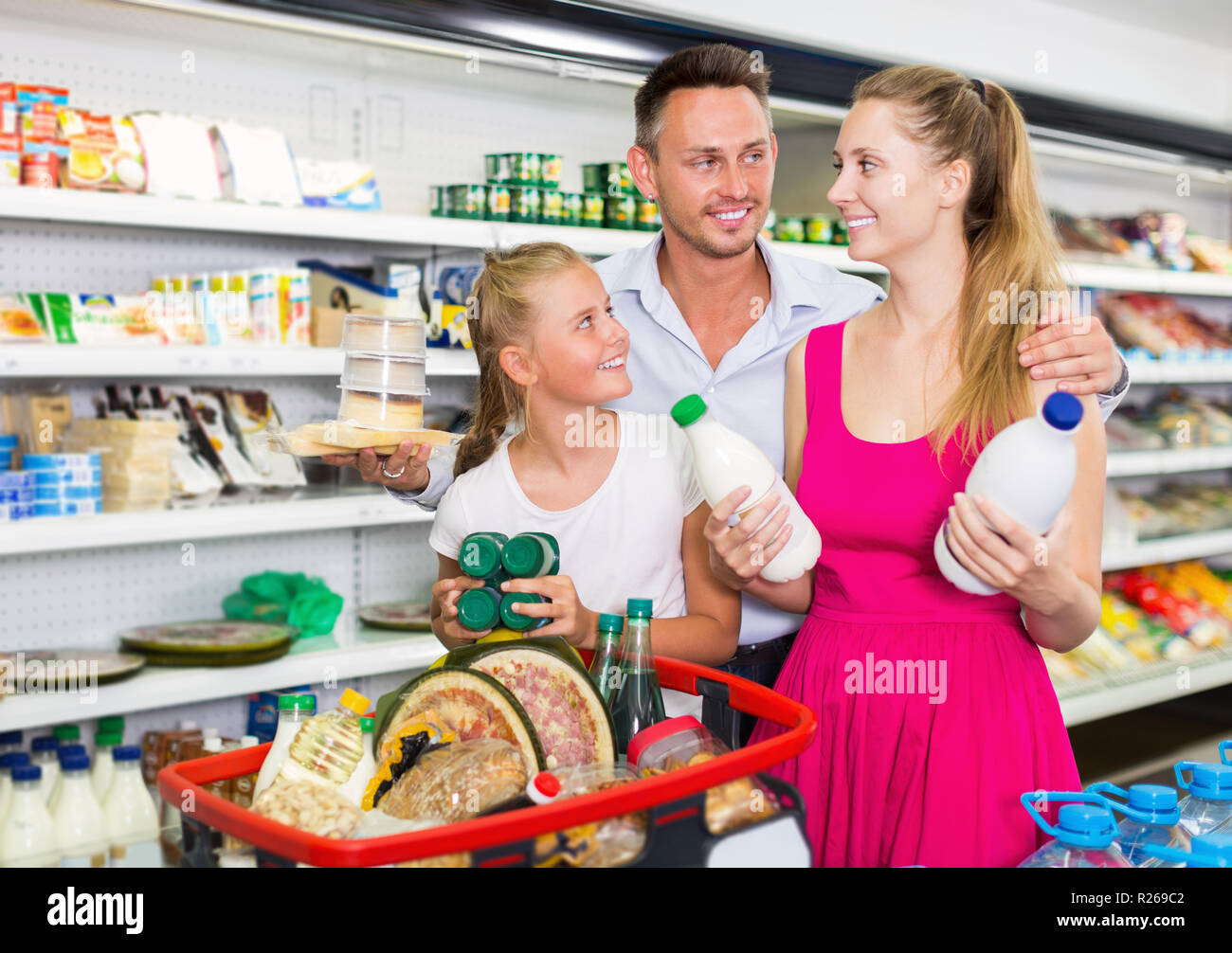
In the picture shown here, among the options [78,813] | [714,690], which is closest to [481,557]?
[714,690]

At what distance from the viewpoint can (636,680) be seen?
4.13 ft

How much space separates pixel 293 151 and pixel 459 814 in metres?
3.05

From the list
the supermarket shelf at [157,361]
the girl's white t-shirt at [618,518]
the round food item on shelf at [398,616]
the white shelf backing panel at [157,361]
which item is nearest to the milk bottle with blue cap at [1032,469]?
the girl's white t-shirt at [618,518]

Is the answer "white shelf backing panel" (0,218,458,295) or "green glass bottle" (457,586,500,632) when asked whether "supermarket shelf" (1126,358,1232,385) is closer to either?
"white shelf backing panel" (0,218,458,295)

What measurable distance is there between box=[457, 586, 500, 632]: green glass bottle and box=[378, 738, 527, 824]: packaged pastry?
20 centimetres

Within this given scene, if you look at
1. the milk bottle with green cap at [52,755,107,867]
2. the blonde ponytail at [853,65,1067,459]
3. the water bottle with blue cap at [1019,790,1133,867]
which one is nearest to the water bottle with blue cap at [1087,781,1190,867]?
the water bottle with blue cap at [1019,790,1133,867]

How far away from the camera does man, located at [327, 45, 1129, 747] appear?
2.09 meters

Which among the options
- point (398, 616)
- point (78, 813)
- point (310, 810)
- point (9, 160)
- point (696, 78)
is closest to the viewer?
point (310, 810)

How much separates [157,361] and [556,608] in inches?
76.8

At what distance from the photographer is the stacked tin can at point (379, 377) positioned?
5.54 feet

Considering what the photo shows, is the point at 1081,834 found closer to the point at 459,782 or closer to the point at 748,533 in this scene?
the point at 748,533

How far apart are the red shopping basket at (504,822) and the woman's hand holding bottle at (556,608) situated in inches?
11.4

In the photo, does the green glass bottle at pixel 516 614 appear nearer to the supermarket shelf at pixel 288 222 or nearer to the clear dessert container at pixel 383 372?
the clear dessert container at pixel 383 372

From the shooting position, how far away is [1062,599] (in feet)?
4.69
